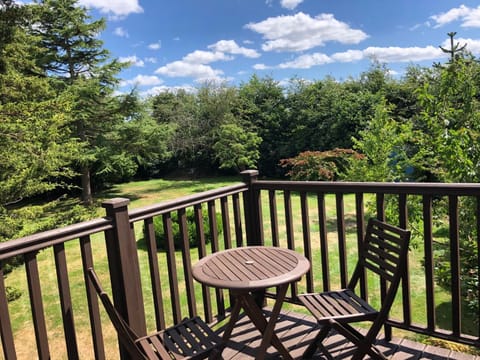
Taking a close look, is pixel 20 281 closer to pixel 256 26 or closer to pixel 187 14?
pixel 187 14

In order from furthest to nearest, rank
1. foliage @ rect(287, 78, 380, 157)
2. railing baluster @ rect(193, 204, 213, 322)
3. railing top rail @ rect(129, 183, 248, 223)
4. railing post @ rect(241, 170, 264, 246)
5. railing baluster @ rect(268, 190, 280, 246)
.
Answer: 1. foliage @ rect(287, 78, 380, 157)
2. railing post @ rect(241, 170, 264, 246)
3. railing baluster @ rect(268, 190, 280, 246)
4. railing baluster @ rect(193, 204, 213, 322)
5. railing top rail @ rect(129, 183, 248, 223)

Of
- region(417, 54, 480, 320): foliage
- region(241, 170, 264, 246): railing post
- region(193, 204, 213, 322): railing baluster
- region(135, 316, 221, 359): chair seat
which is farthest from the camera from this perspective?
region(417, 54, 480, 320): foliage

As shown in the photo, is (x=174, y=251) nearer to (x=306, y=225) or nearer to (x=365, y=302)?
(x=306, y=225)

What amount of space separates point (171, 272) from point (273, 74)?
1642 cm

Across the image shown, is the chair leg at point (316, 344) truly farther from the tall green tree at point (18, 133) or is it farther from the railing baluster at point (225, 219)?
the tall green tree at point (18, 133)

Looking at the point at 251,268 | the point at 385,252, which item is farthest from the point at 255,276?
the point at 385,252

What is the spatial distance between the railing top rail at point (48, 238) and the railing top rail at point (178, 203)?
20 centimetres

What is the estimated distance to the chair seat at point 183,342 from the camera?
1743 mm

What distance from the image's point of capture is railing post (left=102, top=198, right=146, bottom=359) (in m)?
1.97

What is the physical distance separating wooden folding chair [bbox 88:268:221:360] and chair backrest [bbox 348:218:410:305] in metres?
0.97

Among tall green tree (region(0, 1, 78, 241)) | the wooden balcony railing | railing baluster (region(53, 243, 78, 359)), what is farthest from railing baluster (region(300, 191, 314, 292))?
tall green tree (region(0, 1, 78, 241))

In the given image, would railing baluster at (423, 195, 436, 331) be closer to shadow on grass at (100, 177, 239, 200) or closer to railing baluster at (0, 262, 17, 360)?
railing baluster at (0, 262, 17, 360)

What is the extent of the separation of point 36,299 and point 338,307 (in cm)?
156

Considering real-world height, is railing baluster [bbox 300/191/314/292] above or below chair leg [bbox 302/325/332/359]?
above
